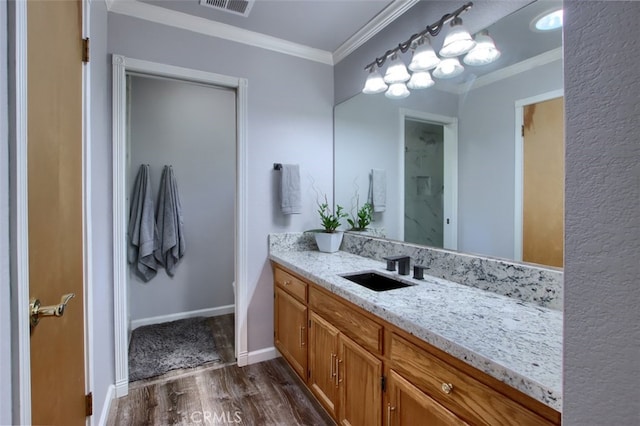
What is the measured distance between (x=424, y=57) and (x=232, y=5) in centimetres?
128

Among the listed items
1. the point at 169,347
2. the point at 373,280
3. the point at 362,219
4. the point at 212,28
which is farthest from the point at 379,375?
the point at 212,28

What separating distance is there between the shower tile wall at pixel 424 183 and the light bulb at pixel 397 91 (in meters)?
0.18

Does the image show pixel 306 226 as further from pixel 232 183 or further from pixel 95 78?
pixel 95 78

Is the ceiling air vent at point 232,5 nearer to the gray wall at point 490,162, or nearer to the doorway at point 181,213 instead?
the doorway at point 181,213

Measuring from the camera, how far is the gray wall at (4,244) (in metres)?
0.65

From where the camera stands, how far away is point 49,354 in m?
0.95

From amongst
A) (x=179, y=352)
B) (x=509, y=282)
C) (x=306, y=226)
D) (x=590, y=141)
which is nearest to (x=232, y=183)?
(x=306, y=226)

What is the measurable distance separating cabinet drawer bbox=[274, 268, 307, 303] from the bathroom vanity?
0.04 feet

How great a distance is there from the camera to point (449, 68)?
→ 1.74 m

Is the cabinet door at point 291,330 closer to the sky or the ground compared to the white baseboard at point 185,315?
closer to the sky

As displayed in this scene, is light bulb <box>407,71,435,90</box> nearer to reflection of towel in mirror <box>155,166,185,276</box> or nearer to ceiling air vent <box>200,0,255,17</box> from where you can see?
ceiling air vent <box>200,0,255,17</box>

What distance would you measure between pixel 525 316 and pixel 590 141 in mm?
836

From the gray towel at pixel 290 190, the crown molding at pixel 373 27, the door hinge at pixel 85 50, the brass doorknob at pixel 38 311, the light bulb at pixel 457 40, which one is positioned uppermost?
the crown molding at pixel 373 27

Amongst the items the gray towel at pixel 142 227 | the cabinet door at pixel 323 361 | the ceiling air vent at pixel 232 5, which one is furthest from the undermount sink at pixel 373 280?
the gray towel at pixel 142 227
